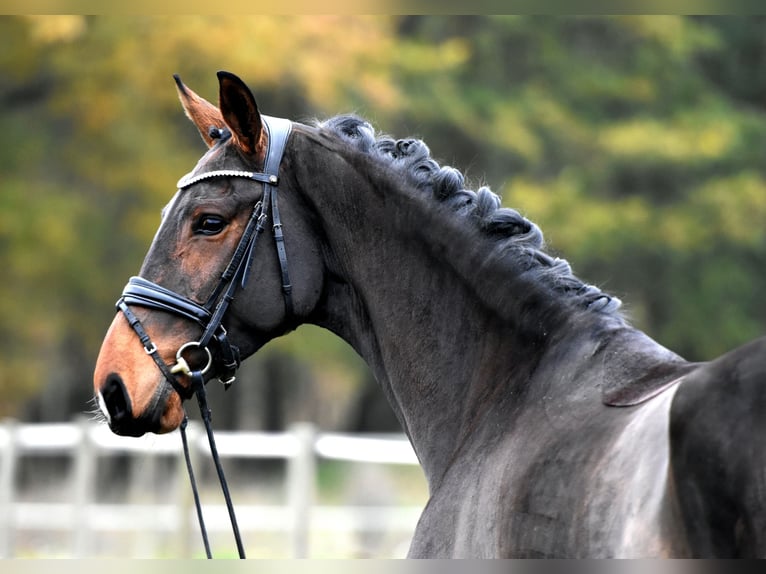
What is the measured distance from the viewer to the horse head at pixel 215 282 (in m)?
3.55

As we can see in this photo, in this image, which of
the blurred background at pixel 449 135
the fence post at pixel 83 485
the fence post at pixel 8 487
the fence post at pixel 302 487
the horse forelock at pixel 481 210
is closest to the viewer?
the horse forelock at pixel 481 210

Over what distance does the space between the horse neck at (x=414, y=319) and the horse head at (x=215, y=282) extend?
132mm

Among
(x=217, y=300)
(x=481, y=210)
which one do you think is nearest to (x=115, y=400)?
(x=217, y=300)

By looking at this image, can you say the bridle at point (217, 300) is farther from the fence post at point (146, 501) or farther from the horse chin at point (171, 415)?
the fence post at point (146, 501)

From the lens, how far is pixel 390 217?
3779 millimetres

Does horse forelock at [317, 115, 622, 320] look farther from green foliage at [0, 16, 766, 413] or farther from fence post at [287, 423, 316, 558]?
green foliage at [0, 16, 766, 413]

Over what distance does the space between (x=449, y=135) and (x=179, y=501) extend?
392 inches

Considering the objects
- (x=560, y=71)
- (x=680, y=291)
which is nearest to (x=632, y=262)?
(x=680, y=291)

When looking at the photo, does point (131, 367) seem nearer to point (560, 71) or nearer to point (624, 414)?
point (624, 414)

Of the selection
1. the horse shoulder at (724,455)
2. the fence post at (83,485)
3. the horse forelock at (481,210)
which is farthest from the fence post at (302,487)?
the horse shoulder at (724,455)

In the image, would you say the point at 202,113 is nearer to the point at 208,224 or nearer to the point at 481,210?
the point at 208,224

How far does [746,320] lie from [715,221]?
2018 mm

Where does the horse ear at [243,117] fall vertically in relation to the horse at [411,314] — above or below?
above

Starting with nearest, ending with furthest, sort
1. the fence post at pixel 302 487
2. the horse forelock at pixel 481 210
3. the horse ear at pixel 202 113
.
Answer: the horse forelock at pixel 481 210
the horse ear at pixel 202 113
the fence post at pixel 302 487
